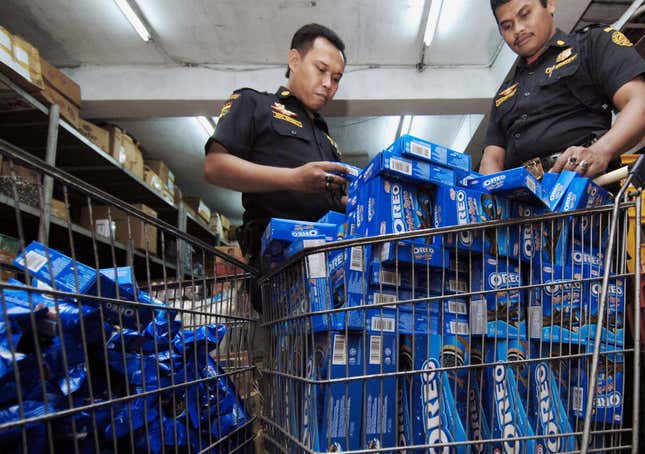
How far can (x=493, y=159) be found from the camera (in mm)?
1729

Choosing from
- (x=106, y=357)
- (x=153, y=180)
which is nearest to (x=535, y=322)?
(x=106, y=357)

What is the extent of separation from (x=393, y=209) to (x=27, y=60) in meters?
3.28

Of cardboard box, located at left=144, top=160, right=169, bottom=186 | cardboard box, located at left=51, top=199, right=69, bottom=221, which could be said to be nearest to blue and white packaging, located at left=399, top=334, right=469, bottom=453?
cardboard box, located at left=51, top=199, right=69, bottom=221

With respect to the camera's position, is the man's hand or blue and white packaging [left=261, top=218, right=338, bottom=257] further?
the man's hand

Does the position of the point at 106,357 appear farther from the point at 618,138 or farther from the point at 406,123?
the point at 406,123

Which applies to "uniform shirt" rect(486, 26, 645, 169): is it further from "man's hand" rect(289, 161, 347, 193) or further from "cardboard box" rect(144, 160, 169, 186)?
"cardboard box" rect(144, 160, 169, 186)

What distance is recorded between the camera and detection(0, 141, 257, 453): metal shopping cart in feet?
2.61

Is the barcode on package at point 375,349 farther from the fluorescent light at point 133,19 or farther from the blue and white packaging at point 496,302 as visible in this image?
the fluorescent light at point 133,19

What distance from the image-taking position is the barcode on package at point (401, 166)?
3.24 feet

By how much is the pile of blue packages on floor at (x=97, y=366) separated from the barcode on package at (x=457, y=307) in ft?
1.90

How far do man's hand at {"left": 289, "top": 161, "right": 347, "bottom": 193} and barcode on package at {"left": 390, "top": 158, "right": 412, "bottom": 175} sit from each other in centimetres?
37

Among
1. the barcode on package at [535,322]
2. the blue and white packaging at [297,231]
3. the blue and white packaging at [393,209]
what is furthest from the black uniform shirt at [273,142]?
the barcode on package at [535,322]

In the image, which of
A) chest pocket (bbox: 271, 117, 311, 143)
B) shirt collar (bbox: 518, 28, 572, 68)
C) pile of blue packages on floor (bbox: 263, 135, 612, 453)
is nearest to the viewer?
pile of blue packages on floor (bbox: 263, 135, 612, 453)

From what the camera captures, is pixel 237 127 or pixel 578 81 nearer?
pixel 578 81
